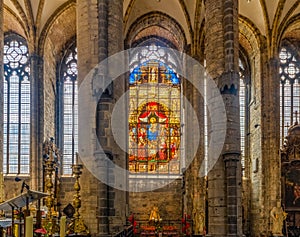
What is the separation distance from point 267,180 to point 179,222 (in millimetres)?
5778

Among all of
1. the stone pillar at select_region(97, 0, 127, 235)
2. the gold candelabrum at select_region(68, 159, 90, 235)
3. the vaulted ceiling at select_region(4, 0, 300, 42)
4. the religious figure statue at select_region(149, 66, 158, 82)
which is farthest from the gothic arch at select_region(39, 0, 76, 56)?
the gold candelabrum at select_region(68, 159, 90, 235)

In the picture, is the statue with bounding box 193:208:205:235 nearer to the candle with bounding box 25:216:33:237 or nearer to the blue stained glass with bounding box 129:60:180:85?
the blue stained glass with bounding box 129:60:180:85

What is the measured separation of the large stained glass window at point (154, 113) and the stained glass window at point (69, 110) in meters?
→ 3.26

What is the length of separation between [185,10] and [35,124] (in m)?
9.06

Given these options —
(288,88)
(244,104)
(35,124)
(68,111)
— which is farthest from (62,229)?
(288,88)

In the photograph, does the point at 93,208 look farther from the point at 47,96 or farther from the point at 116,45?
the point at 47,96

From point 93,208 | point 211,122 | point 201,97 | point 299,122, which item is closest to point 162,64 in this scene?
point 201,97

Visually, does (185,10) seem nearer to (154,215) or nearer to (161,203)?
(161,203)

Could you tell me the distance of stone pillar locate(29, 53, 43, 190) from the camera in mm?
24078

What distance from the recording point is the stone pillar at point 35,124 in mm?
24078

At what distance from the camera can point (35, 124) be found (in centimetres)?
2447

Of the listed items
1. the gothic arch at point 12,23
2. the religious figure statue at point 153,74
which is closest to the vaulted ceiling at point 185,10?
the gothic arch at point 12,23

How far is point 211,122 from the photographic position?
15992 millimetres

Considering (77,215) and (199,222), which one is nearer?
(77,215)
